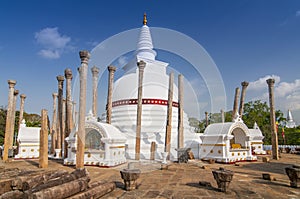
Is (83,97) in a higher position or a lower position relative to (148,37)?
lower

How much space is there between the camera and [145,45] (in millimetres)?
26812

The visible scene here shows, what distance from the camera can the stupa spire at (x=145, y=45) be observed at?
2616 centimetres

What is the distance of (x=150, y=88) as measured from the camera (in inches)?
820

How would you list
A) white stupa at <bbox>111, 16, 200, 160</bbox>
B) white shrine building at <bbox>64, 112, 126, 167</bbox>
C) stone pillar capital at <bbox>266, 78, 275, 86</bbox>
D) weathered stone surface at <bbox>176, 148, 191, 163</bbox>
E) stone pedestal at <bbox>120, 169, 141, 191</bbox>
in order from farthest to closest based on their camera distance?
stone pillar capital at <bbox>266, 78, 275, 86</bbox>, white stupa at <bbox>111, 16, 200, 160</bbox>, weathered stone surface at <bbox>176, 148, 191, 163</bbox>, white shrine building at <bbox>64, 112, 126, 167</bbox>, stone pedestal at <bbox>120, 169, 141, 191</bbox>

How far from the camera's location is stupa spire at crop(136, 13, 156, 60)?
85.8 ft

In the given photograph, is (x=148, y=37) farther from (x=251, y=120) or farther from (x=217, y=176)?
→ (x=217, y=176)

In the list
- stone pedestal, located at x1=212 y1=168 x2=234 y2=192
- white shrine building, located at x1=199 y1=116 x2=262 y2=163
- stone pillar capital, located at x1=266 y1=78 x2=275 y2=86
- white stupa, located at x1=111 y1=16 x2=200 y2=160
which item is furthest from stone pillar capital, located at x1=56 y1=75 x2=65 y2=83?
stone pillar capital, located at x1=266 y1=78 x2=275 y2=86

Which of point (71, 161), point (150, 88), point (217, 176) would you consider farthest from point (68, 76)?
point (217, 176)

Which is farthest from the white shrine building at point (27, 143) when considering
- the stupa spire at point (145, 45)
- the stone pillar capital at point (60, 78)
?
the stupa spire at point (145, 45)

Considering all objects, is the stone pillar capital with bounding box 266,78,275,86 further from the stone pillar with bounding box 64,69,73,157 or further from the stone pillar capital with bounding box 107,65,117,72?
the stone pillar with bounding box 64,69,73,157

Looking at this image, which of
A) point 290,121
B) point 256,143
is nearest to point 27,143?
point 256,143

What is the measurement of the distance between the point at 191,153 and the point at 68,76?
1086cm

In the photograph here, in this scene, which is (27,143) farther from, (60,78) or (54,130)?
(60,78)

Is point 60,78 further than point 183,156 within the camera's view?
Yes
